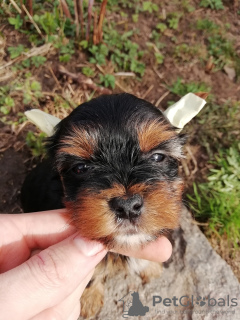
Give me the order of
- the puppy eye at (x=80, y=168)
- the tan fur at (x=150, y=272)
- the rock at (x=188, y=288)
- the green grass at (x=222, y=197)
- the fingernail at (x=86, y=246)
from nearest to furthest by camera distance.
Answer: the fingernail at (x=86, y=246) < the puppy eye at (x=80, y=168) < the rock at (x=188, y=288) < the tan fur at (x=150, y=272) < the green grass at (x=222, y=197)

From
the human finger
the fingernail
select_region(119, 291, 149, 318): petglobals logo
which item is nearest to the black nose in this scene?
the fingernail

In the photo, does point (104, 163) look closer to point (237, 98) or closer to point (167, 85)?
point (167, 85)

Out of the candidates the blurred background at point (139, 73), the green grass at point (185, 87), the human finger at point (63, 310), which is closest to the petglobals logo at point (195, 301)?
the blurred background at point (139, 73)

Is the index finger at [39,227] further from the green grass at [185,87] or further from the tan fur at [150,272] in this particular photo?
the green grass at [185,87]

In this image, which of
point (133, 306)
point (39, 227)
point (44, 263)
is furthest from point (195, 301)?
point (44, 263)

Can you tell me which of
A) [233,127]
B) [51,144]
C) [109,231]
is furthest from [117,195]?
[233,127]

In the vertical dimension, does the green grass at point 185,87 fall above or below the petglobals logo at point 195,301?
above
